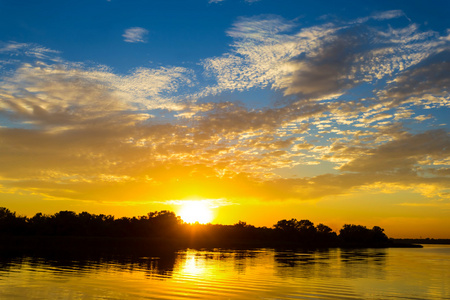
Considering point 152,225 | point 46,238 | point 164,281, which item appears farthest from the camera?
point 152,225

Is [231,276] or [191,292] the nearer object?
[191,292]

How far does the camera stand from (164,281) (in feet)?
114

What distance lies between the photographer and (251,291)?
30.7m

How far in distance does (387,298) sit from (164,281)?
19738 millimetres

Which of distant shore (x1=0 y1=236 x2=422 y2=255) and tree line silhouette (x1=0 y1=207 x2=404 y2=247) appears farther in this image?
tree line silhouette (x1=0 y1=207 x2=404 y2=247)

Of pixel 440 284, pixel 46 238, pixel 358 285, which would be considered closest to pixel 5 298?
pixel 358 285

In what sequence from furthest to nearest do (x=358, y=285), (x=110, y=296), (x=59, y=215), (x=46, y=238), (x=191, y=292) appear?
Result: 1. (x=59, y=215)
2. (x=46, y=238)
3. (x=358, y=285)
4. (x=191, y=292)
5. (x=110, y=296)

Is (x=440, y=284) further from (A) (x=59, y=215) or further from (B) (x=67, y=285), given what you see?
(A) (x=59, y=215)

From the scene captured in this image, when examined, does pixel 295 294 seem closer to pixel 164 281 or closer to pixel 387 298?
pixel 387 298

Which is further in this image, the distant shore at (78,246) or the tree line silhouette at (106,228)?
the tree line silhouette at (106,228)


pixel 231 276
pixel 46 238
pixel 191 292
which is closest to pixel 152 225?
pixel 46 238

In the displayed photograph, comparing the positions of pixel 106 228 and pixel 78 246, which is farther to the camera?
pixel 106 228

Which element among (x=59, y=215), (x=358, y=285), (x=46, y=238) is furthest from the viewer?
(x=59, y=215)

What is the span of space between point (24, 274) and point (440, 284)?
43997 mm
